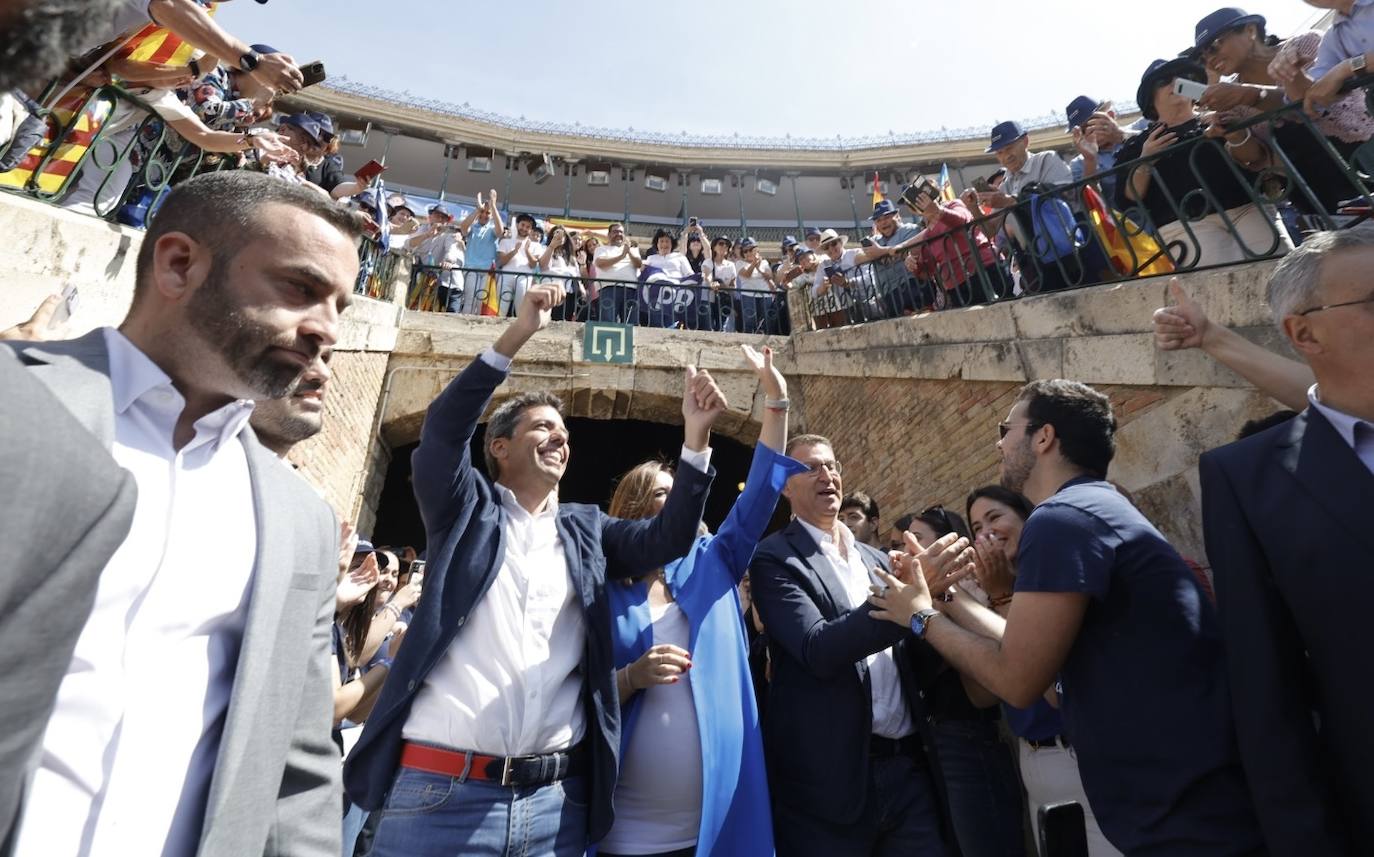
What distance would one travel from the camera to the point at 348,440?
309 inches

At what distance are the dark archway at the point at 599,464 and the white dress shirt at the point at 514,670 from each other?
8.37 m

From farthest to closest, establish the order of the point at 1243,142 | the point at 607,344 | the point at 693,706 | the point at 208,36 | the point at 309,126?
1. the point at 607,344
2. the point at 309,126
3. the point at 1243,142
4. the point at 208,36
5. the point at 693,706

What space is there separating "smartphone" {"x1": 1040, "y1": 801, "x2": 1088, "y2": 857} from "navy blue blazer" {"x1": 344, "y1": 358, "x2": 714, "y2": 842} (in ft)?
4.00

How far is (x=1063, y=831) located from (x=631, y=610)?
1471 mm

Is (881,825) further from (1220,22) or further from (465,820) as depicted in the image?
(1220,22)

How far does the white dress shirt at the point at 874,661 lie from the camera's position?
2.65 meters

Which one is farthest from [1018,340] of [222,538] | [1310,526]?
[222,538]

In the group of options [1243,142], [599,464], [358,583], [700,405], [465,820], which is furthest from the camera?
[599,464]

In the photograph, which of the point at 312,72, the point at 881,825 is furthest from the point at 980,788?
the point at 312,72

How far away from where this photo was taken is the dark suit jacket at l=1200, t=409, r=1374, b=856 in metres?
1.43

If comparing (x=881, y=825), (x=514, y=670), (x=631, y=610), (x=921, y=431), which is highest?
(x=921, y=431)

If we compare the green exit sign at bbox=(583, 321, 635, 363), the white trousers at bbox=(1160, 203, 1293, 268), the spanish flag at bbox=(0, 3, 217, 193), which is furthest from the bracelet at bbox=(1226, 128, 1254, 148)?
the green exit sign at bbox=(583, 321, 635, 363)

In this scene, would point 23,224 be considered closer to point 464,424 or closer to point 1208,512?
point 464,424

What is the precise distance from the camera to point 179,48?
14.2ft
